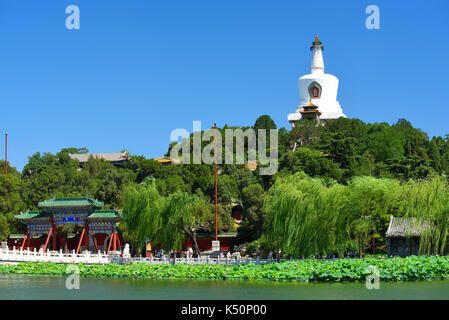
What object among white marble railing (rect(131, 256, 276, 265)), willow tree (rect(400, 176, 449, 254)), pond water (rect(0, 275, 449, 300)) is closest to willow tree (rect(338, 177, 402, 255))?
willow tree (rect(400, 176, 449, 254))

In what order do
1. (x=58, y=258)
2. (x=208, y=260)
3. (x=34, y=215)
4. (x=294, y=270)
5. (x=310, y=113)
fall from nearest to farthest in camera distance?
(x=294, y=270) < (x=208, y=260) < (x=58, y=258) < (x=34, y=215) < (x=310, y=113)

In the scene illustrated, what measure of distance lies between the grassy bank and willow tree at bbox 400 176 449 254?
181 cm

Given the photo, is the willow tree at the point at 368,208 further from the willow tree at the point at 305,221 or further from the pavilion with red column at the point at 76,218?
the pavilion with red column at the point at 76,218

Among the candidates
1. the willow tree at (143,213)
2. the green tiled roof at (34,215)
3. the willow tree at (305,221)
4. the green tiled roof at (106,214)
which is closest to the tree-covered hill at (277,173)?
the green tiled roof at (106,214)

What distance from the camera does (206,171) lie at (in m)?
52.2

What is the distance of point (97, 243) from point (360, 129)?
2355 cm

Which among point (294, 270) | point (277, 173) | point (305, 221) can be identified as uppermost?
point (277, 173)

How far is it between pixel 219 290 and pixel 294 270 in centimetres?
385

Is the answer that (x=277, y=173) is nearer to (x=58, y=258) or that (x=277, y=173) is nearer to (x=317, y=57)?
(x=58, y=258)

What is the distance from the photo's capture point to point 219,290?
25.0 meters

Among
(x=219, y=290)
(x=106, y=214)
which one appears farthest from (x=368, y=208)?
(x=106, y=214)

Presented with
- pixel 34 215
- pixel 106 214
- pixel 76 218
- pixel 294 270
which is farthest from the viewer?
pixel 34 215

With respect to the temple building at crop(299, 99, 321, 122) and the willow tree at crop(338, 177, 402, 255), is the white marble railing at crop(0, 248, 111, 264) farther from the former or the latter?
the temple building at crop(299, 99, 321, 122)
